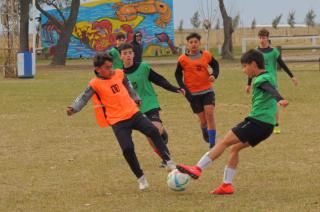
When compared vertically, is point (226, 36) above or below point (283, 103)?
below

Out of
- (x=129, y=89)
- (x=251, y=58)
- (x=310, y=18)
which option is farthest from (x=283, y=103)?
(x=310, y=18)

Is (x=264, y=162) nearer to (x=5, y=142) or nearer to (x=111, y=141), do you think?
(x=111, y=141)

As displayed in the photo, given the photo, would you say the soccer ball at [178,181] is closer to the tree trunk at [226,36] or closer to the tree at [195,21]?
the tree trunk at [226,36]

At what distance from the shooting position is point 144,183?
8.47m

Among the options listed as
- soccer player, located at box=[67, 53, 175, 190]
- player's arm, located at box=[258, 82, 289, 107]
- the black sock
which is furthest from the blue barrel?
player's arm, located at box=[258, 82, 289, 107]

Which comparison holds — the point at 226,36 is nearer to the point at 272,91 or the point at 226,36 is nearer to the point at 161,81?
the point at 161,81

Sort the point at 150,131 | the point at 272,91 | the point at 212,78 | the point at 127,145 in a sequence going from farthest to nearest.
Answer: the point at 212,78
the point at 150,131
the point at 127,145
the point at 272,91

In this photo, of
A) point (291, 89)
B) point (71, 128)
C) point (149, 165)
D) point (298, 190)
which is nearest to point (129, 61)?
point (149, 165)

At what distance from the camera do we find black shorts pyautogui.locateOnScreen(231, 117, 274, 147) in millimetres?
8055

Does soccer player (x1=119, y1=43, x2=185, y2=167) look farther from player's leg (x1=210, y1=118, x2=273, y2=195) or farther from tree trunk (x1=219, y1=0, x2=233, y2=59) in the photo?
tree trunk (x1=219, y1=0, x2=233, y2=59)

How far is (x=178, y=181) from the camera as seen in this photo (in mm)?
8141

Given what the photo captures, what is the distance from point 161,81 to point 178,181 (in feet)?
6.41

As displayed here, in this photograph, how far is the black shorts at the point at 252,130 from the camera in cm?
805

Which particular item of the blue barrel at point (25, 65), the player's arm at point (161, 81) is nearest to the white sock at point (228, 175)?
the player's arm at point (161, 81)
